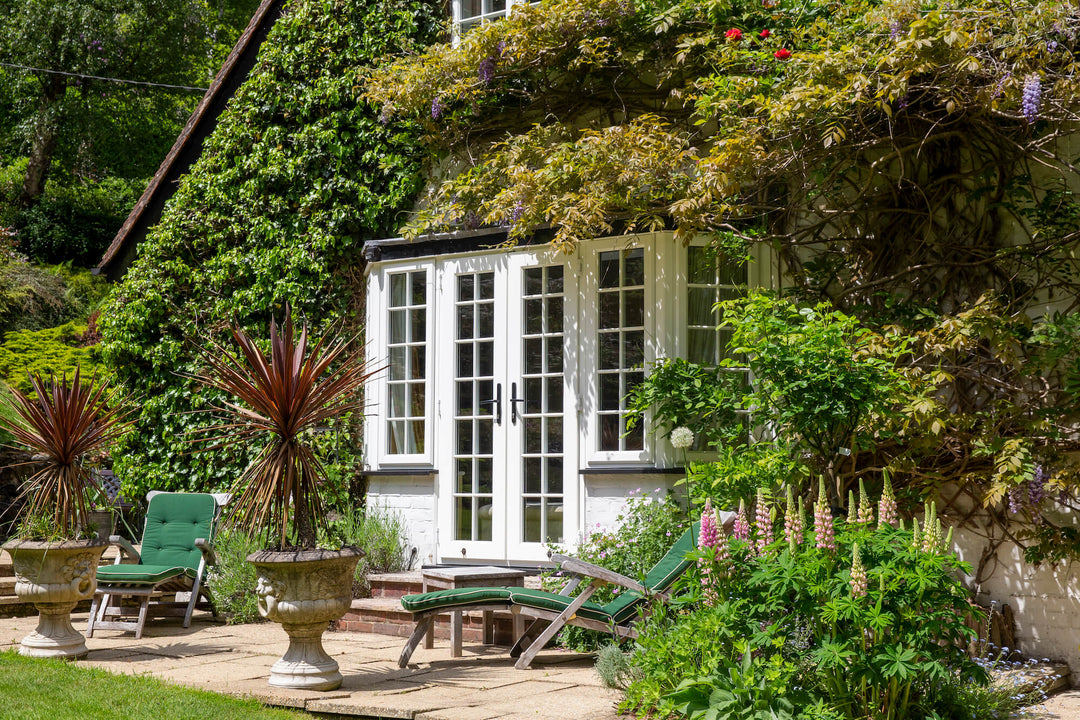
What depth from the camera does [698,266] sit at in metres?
7.66

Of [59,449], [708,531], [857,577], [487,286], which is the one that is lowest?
[857,577]

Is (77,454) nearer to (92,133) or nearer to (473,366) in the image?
(473,366)

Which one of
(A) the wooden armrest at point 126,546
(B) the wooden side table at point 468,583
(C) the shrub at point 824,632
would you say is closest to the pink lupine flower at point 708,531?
(C) the shrub at point 824,632

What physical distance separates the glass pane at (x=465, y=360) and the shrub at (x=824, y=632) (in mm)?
4213

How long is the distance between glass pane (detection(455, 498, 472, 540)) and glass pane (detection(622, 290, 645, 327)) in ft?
6.51

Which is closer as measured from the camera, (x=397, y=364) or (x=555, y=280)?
(x=555, y=280)

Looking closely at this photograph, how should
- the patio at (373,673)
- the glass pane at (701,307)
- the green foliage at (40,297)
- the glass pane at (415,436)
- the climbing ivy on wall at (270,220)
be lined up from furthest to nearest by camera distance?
the green foliage at (40,297) → the climbing ivy on wall at (270,220) → the glass pane at (415,436) → the glass pane at (701,307) → the patio at (373,673)

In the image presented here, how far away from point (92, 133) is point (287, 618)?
18.9 meters

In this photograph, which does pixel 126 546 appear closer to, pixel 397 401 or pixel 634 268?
pixel 397 401

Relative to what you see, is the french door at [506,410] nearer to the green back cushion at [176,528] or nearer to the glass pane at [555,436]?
the glass pane at [555,436]

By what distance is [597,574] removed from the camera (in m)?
5.85

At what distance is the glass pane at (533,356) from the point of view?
8156 millimetres

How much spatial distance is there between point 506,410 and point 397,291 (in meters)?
1.60

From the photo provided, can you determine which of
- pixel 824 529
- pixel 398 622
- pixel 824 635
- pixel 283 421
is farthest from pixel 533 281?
pixel 824 635
